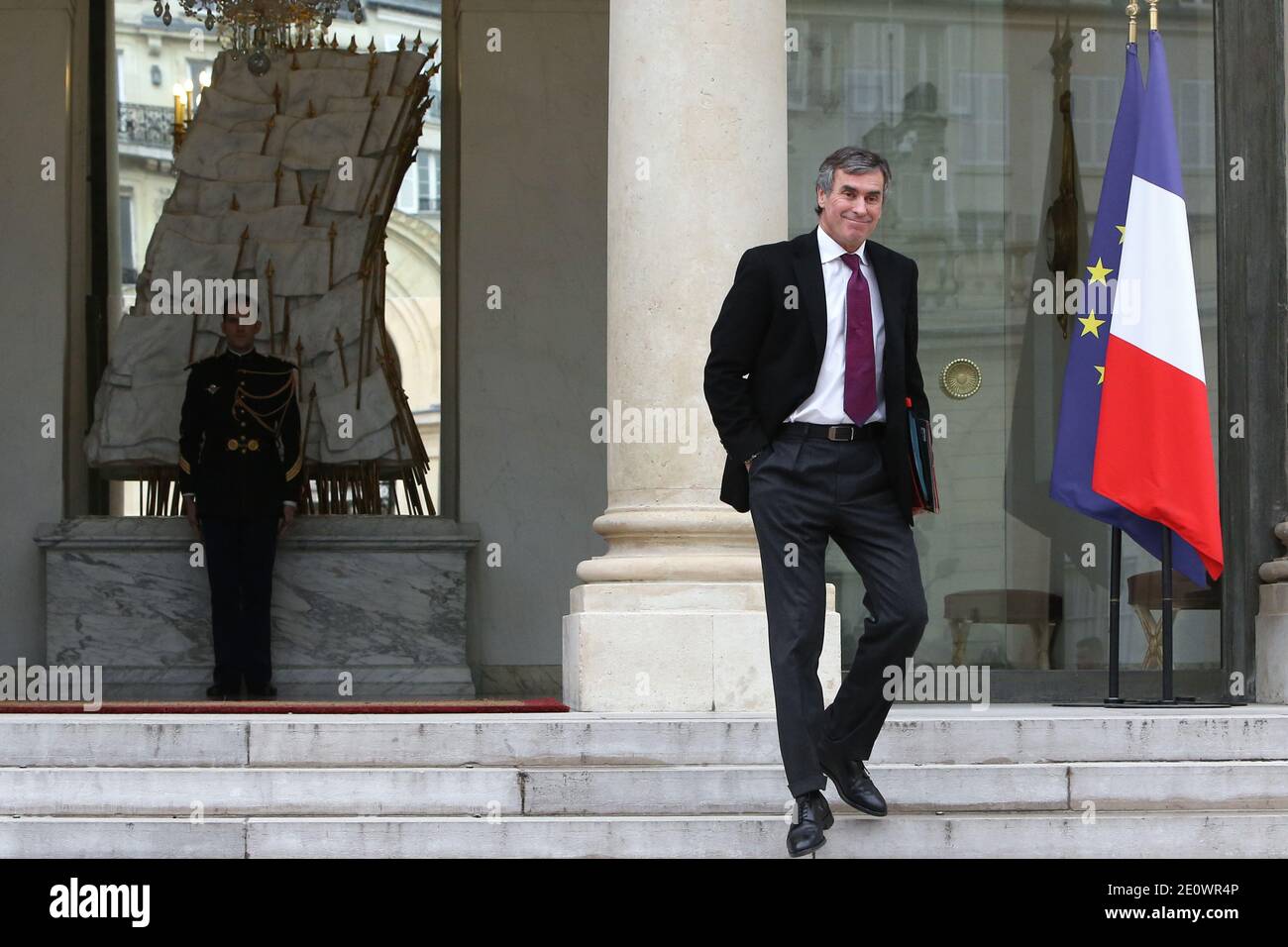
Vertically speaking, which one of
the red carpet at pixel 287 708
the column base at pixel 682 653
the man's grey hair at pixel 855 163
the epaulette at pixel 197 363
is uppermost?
the man's grey hair at pixel 855 163

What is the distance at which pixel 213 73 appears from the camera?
13.6 meters

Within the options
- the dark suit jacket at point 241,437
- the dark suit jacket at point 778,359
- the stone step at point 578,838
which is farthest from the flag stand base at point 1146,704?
the dark suit jacket at point 241,437

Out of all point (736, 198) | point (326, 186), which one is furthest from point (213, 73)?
point (736, 198)

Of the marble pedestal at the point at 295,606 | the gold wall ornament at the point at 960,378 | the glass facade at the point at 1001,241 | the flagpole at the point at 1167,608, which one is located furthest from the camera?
the marble pedestal at the point at 295,606

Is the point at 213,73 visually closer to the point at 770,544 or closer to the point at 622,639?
the point at 622,639

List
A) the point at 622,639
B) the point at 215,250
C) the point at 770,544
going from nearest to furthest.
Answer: the point at 770,544
the point at 622,639
the point at 215,250

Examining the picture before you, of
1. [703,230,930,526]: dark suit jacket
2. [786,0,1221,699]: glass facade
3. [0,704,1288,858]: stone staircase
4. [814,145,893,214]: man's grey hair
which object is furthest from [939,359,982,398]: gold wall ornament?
[814,145,893,214]: man's grey hair

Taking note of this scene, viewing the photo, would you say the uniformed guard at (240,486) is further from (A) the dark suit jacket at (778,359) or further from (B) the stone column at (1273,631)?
(A) the dark suit jacket at (778,359)

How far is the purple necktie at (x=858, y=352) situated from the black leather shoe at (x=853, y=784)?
3.51ft

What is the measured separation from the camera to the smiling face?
6551 mm

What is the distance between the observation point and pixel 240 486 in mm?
12172

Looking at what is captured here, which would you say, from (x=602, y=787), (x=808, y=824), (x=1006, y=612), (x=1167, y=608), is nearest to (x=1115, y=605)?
(x=1167, y=608)

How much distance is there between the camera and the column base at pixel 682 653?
8.98 metres

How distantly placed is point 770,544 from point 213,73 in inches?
325
